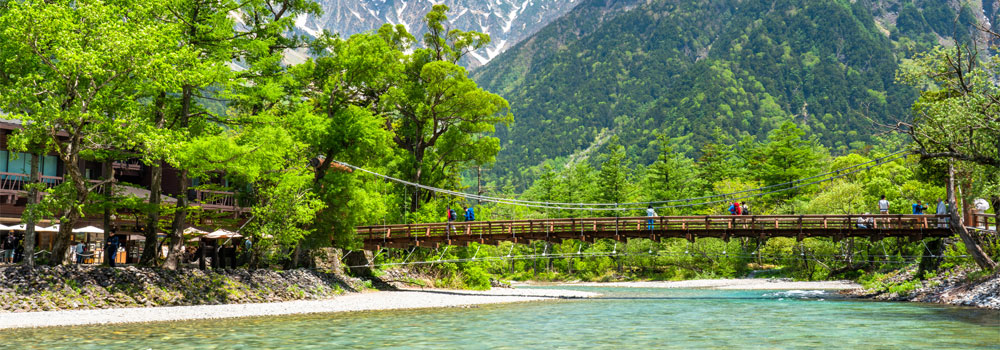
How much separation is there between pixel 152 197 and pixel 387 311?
8.71 meters

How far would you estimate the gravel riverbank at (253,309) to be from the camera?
17438 mm

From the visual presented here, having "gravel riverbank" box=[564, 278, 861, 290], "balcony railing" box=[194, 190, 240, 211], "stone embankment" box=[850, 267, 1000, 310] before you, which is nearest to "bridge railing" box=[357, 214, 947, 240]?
"stone embankment" box=[850, 267, 1000, 310]

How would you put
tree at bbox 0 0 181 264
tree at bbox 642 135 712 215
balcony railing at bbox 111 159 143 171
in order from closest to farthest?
tree at bbox 0 0 181 264
balcony railing at bbox 111 159 143 171
tree at bbox 642 135 712 215

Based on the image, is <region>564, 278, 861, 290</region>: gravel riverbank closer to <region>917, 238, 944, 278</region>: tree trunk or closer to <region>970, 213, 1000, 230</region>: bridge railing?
<region>917, 238, 944, 278</region>: tree trunk

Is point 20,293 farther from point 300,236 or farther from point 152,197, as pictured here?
point 300,236

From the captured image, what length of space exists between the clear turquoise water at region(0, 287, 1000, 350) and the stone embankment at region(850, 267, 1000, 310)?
1.59 meters

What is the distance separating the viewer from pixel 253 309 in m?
22.3

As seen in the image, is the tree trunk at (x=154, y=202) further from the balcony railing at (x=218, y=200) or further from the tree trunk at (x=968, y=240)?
the tree trunk at (x=968, y=240)

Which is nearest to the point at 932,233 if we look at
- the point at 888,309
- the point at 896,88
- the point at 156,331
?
the point at 888,309

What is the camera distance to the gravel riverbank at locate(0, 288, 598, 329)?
17438 millimetres

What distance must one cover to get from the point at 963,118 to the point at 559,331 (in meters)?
16.0

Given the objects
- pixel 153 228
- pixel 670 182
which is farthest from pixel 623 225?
pixel 670 182

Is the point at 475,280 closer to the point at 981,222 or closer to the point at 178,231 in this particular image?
the point at 178,231

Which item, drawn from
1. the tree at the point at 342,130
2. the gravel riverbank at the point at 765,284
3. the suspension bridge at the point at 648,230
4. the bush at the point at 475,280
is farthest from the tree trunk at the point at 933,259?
the tree at the point at 342,130
